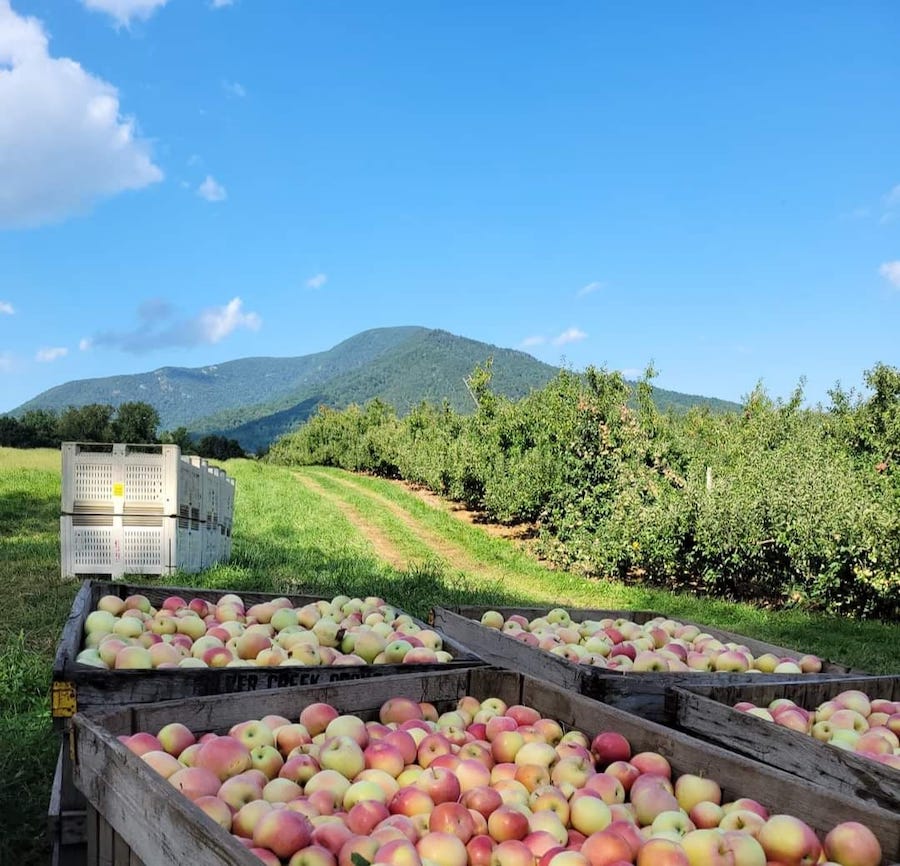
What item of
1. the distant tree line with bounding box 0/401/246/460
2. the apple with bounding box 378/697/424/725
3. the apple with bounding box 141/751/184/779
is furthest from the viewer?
the distant tree line with bounding box 0/401/246/460

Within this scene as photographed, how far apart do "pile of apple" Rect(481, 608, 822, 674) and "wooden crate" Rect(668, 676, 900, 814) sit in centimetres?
39

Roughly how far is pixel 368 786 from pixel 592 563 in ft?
35.7

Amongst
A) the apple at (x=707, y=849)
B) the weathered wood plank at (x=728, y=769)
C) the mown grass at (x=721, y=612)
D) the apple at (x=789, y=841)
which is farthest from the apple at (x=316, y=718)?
the mown grass at (x=721, y=612)

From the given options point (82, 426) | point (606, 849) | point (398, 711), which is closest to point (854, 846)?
point (606, 849)

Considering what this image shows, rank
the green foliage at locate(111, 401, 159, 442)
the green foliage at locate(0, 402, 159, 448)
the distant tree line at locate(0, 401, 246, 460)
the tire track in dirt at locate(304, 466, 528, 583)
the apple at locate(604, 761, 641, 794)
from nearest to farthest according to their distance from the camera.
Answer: the apple at locate(604, 761, 641, 794), the tire track in dirt at locate(304, 466, 528, 583), the distant tree line at locate(0, 401, 246, 460), the green foliage at locate(0, 402, 159, 448), the green foliage at locate(111, 401, 159, 442)

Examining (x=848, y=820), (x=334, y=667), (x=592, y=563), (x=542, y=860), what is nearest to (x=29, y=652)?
(x=334, y=667)

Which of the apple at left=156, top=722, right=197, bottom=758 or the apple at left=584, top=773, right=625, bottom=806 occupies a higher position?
the apple at left=156, top=722, right=197, bottom=758

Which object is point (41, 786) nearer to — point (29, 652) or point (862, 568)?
point (29, 652)

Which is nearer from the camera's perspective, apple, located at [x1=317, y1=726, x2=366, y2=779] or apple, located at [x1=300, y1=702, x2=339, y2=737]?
apple, located at [x1=317, y1=726, x2=366, y2=779]

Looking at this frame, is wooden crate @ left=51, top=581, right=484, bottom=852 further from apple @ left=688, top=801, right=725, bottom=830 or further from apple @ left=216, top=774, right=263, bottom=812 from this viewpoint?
apple @ left=688, top=801, right=725, bottom=830

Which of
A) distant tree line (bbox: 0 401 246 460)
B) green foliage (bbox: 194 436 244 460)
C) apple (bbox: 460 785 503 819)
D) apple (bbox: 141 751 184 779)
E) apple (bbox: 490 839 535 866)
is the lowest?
apple (bbox: 490 839 535 866)

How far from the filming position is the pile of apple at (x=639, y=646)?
3754 mm

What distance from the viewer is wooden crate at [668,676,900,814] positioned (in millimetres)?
2350

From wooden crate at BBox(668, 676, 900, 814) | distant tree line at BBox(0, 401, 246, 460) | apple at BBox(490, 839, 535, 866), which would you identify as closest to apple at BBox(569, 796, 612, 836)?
apple at BBox(490, 839, 535, 866)
